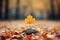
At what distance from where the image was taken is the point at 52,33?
75.0 inches

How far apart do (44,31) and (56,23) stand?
8.2 inches

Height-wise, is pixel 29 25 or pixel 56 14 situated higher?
pixel 56 14

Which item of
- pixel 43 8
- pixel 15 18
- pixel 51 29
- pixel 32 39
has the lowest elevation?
pixel 32 39

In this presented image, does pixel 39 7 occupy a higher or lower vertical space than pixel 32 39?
higher

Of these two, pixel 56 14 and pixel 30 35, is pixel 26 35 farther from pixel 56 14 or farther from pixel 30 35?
pixel 56 14

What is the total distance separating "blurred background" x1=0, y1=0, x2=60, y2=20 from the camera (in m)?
1.98

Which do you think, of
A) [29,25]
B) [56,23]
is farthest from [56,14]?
[29,25]

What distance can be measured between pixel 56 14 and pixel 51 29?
23 cm

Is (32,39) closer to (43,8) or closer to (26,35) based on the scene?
(26,35)

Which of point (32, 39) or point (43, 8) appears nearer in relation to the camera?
point (32, 39)

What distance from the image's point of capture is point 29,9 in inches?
78.4

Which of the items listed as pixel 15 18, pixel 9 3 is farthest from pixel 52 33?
pixel 9 3

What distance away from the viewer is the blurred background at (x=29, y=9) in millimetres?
1981

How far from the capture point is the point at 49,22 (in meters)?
1.95
